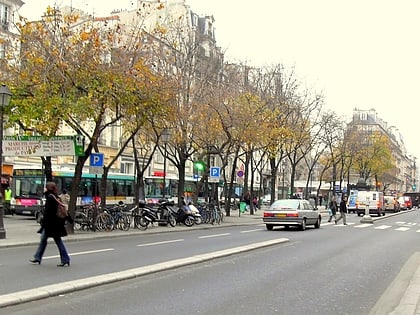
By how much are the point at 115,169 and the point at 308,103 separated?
800 inches

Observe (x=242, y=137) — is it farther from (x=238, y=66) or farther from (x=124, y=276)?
(x=124, y=276)

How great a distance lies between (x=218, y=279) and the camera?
37.1ft

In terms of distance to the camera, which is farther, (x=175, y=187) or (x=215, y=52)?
(x=175, y=187)

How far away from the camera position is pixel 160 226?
28141mm

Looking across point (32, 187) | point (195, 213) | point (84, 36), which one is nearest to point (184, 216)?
point (195, 213)

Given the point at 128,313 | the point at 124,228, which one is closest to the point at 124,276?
the point at 128,313

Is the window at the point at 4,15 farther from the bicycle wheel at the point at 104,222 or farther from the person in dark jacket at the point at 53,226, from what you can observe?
the person in dark jacket at the point at 53,226

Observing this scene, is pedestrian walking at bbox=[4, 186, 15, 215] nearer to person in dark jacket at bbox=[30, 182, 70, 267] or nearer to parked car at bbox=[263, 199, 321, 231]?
parked car at bbox=[263, 199, 321, 231]

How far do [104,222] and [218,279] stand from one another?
43.2ft

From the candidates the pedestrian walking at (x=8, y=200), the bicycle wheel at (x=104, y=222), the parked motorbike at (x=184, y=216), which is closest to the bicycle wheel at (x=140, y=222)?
the bicycle wheel at (x=104, y=222)

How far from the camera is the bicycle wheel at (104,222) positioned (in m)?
23.5

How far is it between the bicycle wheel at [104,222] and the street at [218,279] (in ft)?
15.6

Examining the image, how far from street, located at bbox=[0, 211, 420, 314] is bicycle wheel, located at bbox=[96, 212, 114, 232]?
4751 mm

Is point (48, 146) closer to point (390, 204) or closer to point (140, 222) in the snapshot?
point (140, 222)
